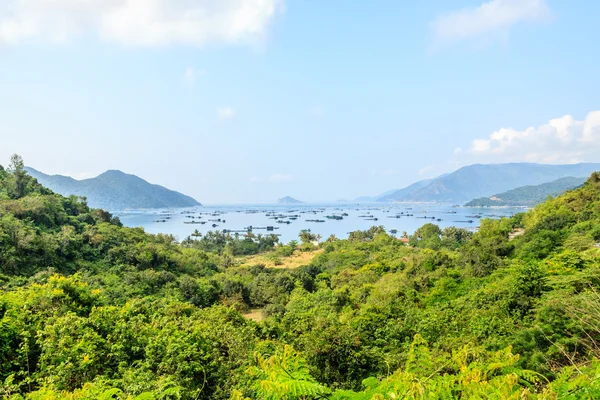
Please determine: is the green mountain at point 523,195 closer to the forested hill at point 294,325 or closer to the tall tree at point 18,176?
the forested hill at point 294,325

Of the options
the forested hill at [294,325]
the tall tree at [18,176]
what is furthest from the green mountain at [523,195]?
the tall tree at [18,176]

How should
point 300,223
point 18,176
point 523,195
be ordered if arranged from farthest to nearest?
point 523,195
point 300,223
point 18,176

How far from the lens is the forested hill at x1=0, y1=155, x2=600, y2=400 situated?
10.5 feet

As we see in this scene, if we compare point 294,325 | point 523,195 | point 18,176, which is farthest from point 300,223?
point 523,195

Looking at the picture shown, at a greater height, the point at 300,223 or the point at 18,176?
the point at 18,176

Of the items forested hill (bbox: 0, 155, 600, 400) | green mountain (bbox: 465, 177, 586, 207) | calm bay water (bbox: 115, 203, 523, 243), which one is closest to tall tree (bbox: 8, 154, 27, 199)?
forested hill (bbox: 0, 155, 600, 400)

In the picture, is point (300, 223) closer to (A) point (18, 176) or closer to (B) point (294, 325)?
(A) point (18, 176)

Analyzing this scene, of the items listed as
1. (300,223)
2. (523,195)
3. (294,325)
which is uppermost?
(523,195)

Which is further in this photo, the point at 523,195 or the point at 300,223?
the point at 523,195

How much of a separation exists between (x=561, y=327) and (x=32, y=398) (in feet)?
27.3

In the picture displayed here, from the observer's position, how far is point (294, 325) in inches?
356

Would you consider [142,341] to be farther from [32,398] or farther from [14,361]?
[32,398]

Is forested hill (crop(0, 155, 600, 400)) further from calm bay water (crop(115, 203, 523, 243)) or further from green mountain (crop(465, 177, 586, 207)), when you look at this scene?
green mountain (crop(465, 177, 586, 207))

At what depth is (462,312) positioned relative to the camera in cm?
1071
